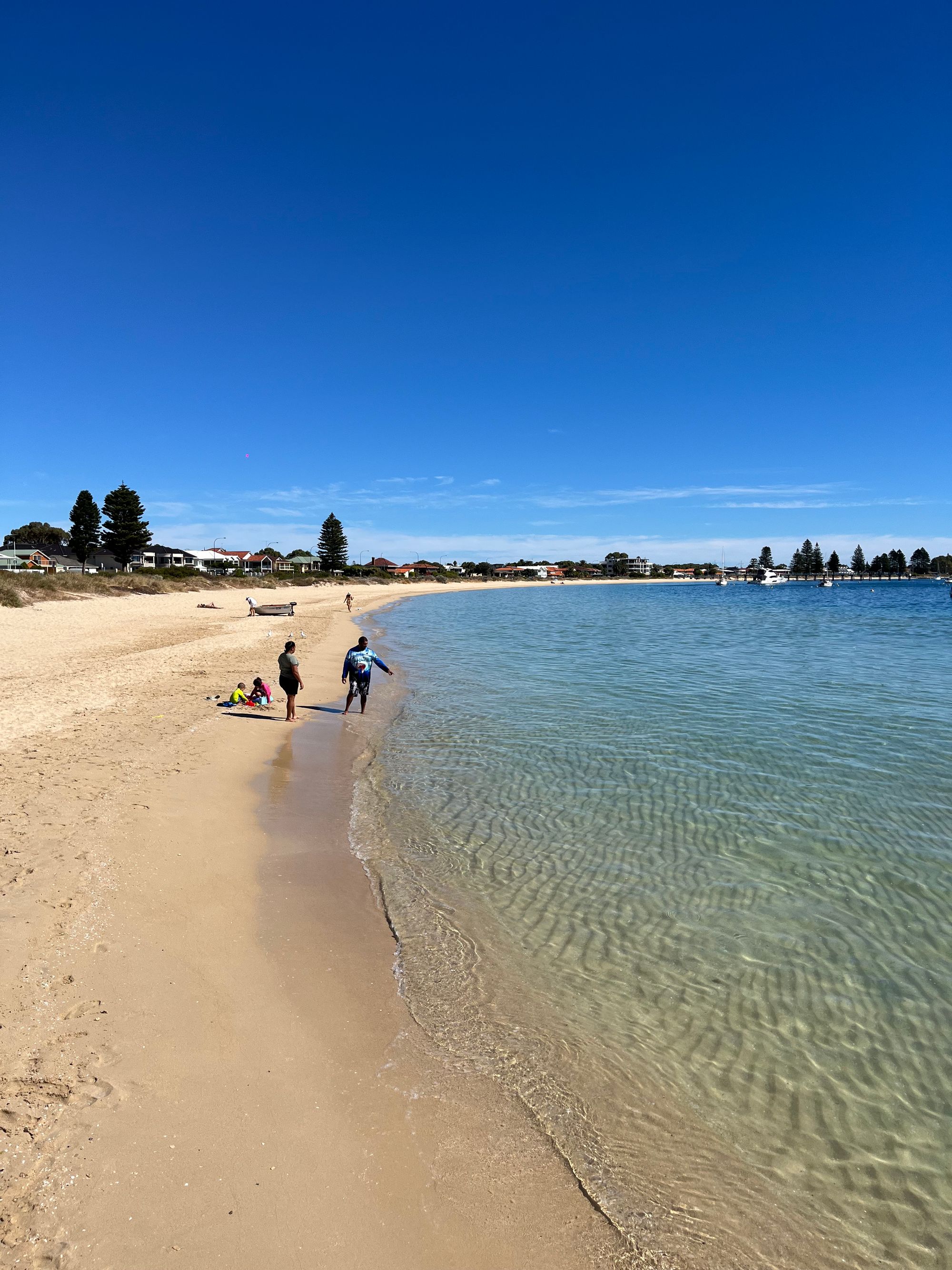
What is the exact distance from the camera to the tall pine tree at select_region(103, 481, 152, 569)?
259ft

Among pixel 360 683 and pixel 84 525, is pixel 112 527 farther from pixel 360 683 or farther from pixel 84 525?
pixel 360 683

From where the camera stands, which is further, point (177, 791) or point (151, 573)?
point (151, 573)

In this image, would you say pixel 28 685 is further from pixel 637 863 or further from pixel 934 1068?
pixel 934 1068

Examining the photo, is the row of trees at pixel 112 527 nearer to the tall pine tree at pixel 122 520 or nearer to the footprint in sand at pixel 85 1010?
the tall pine tree at pixel 122 520

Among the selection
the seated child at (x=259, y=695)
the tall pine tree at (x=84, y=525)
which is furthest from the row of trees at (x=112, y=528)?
the seated child at (x=259, y=695)

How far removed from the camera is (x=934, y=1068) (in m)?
4.55

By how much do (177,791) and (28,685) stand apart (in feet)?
29.4

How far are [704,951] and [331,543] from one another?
125 m

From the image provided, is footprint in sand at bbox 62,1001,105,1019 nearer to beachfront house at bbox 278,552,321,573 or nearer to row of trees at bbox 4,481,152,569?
row of trees at bbox 4,481,152,569

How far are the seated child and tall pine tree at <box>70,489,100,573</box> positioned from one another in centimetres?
7303

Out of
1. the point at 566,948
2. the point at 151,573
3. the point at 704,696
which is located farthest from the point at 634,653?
the point at 151,573

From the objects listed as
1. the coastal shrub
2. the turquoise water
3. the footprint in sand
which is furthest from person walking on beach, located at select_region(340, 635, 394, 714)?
the coastal shrub

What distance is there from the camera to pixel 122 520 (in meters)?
79.3

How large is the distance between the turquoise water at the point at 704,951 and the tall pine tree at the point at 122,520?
7841 cm
